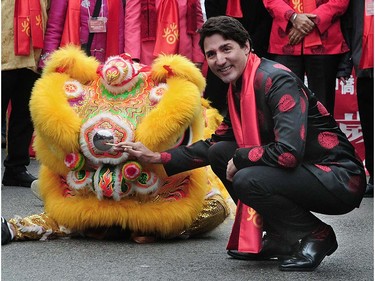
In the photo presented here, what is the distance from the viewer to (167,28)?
19.7 feet

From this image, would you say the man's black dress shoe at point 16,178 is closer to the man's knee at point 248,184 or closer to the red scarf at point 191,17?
the red scarf at point 191,17

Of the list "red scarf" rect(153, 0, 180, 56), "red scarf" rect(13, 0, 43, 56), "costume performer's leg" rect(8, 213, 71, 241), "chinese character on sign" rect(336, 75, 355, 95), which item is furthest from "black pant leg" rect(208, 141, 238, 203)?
"chinese character on sign" rect(336, 75, 355, 95)

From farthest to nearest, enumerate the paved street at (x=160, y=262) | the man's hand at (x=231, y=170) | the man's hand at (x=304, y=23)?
the man's hand at (x=304, y=23) < the man's hand at (x=231, y=170) < the paved street at (x=160, y=262)

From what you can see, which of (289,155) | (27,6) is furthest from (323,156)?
(27,6)

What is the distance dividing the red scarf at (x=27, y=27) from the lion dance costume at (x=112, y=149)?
1.46 metres

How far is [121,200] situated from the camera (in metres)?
4.44

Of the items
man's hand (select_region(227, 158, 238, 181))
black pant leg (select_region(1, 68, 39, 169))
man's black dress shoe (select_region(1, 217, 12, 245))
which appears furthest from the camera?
black pant leg (select_region(1, 68, 39, 169))

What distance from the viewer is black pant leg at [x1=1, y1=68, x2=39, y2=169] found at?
6.39m

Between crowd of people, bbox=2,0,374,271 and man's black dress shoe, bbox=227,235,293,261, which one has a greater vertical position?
crowd of people, bbox=2,0,374,271

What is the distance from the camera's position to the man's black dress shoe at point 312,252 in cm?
385

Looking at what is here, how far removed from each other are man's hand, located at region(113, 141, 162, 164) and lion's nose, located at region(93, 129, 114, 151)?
0.06 meters

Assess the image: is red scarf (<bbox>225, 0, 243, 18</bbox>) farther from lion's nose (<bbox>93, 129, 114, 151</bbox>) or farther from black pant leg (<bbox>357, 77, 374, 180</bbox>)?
lion's nose (<bbox>93, 129, 114, 151</bbox>)

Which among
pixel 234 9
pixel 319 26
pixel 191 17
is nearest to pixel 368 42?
pixel 319 26

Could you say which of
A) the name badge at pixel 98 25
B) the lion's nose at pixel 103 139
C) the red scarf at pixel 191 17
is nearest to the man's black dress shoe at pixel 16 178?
the name badge at pixel 98 25
